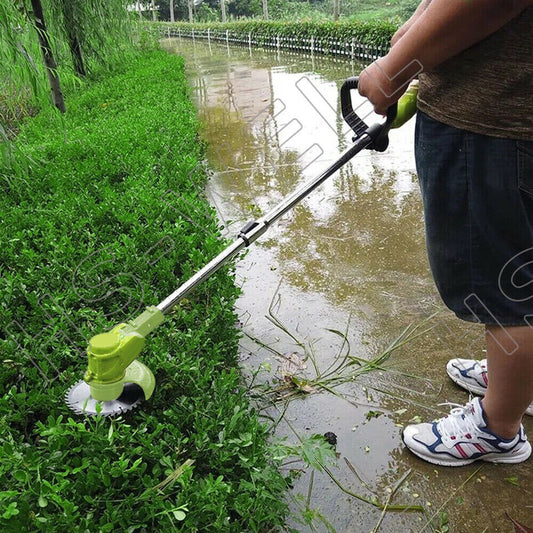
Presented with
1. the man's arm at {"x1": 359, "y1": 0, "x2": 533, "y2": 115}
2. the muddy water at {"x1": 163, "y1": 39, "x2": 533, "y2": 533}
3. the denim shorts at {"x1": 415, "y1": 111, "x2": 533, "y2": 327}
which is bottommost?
the muddy water at {"x1": 163, "y1": 39, "x2": 533, "y2": 533}

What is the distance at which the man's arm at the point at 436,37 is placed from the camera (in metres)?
→ 1.28

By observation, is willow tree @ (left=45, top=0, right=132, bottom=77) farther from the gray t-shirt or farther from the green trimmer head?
the gray t-shirt

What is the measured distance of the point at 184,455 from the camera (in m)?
1.50

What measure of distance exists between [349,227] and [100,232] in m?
1.71

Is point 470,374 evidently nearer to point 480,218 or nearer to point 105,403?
point 480,218

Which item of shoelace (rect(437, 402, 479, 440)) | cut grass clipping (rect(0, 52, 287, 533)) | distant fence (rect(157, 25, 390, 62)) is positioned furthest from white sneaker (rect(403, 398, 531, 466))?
distant fence (rect(157, 25, 390, 62))

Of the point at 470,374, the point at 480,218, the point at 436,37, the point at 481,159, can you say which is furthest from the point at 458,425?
the point at 436,37

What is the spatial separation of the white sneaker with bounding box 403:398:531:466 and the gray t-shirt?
921 millimetres

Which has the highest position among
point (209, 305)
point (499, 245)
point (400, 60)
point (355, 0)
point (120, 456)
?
point (400, 60)

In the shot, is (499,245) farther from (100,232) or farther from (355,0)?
(355,0)

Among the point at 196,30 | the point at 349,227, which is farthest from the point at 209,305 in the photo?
the point at 196,30

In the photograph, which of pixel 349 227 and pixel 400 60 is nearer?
pixel 400 60

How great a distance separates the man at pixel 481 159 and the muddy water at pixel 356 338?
34 centimetres

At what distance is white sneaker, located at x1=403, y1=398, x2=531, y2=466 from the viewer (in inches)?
70.2
